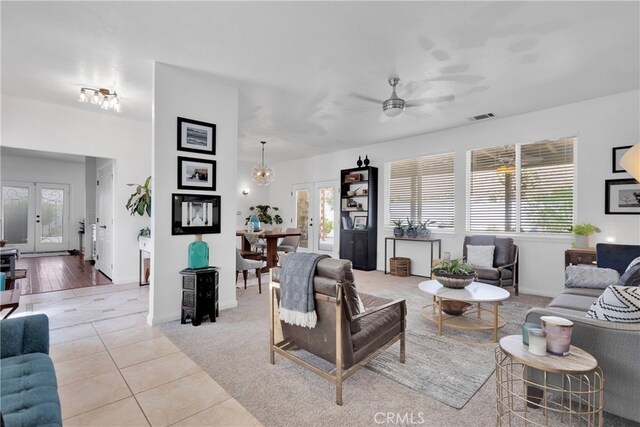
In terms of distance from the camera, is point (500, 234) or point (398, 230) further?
point (398, 230)

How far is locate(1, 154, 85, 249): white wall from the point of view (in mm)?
8109

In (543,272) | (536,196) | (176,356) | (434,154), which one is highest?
(434,154)

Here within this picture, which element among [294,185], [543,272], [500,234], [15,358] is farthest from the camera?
[294,185]

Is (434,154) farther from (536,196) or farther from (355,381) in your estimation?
(355,381)

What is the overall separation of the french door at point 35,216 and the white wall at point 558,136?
9551 millimetres

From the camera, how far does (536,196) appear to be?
4766 mm

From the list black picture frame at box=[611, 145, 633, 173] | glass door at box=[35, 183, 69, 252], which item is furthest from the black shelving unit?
glass door at box=[35, 183, 69, 252]

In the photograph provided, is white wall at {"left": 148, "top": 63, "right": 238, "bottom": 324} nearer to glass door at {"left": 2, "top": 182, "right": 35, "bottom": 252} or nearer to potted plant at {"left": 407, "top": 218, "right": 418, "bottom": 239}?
potted plant at {"left": 407, "top": 218, "right": 418, "bottom": 239}

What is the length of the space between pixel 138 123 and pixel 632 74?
693cm

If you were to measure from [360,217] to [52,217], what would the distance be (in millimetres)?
8701

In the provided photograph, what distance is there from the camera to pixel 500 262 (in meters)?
4.59

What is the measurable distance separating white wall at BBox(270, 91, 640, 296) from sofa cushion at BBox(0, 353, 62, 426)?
553cm

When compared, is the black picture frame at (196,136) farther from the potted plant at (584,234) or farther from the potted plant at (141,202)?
the potted plant at (584,234)

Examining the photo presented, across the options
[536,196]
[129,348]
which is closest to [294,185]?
[536,196]
